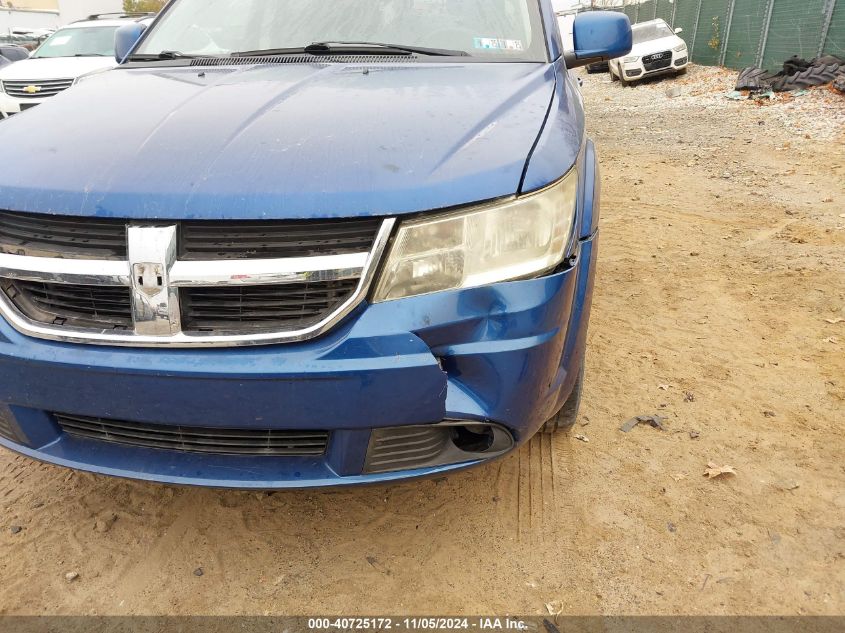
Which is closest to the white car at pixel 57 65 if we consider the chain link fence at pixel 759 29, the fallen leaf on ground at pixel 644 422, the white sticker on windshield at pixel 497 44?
the white sticker on windshield at pixel 497 44

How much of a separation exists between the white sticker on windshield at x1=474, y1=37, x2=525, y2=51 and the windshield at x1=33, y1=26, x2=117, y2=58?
8.45m

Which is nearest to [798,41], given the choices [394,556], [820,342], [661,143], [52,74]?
[661,143]

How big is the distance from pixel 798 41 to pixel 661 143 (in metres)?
6.03

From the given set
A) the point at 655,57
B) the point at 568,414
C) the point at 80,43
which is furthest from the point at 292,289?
the point at 655,57

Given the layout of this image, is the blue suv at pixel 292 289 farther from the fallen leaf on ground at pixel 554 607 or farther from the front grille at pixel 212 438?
the fallen leaf on ground at pixel 554 607

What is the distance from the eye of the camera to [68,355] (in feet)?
4.96

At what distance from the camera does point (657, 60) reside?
14961 millimetres

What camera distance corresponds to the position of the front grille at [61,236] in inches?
58.3

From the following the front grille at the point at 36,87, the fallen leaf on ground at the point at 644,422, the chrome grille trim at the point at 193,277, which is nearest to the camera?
the chrome grille trim at the point at 193,277

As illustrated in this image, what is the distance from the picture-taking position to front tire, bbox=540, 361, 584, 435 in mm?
2256

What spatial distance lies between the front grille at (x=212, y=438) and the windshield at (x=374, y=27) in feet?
5.20

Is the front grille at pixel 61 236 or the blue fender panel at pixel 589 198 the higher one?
the front grille at pixel 61 236

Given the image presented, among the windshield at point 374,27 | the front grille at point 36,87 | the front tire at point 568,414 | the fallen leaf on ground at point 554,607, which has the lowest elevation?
the fallen leaf on ground at point 554,607

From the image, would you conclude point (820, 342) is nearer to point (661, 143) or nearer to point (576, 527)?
point (576, 527)
